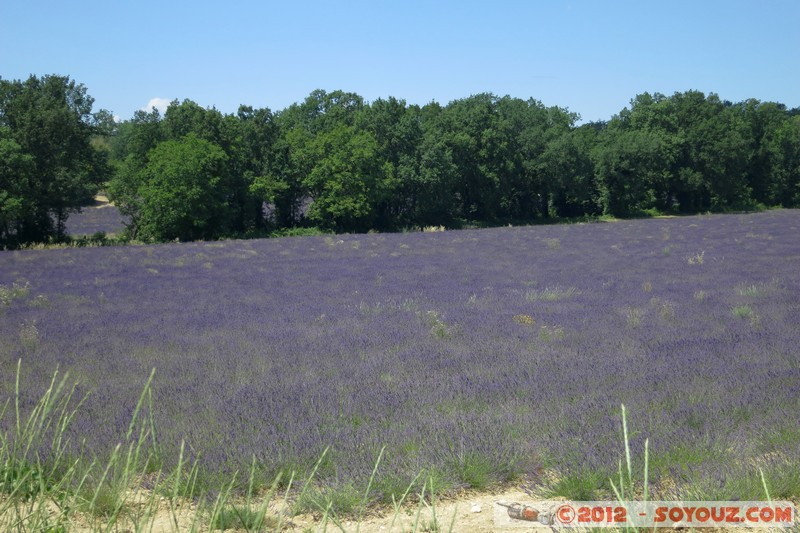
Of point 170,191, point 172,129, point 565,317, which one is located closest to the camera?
point 565,317

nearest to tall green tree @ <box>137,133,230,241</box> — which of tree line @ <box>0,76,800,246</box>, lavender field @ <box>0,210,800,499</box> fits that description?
tree line @ <box>0,76,800,246</box>

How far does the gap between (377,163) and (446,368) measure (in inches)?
1699

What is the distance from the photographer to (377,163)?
4969 cm

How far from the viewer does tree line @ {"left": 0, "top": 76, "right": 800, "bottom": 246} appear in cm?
4031

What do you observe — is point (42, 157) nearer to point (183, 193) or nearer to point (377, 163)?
point (183, 193)

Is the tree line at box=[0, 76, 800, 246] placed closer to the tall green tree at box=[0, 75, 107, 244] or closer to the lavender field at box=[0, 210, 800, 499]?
the tall green tree at box=[0, 75, 107, 244]

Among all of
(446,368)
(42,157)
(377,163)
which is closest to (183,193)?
(42,157)

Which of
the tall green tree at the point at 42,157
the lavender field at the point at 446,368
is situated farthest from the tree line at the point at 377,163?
the lavender field at the point at 446,368

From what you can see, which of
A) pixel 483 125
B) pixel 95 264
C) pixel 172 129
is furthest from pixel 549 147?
pixel 95 264

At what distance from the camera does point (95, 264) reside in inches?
901

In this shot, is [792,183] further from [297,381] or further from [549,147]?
[297,381]

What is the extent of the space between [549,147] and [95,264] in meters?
44.3

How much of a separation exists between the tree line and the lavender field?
954 inches

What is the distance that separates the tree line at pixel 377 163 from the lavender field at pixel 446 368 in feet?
79.5
